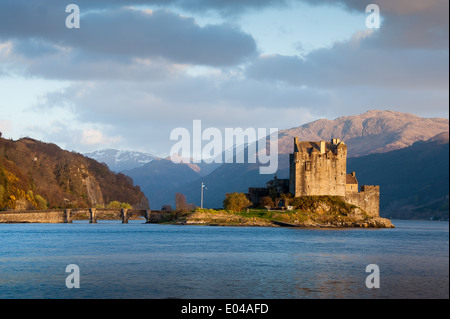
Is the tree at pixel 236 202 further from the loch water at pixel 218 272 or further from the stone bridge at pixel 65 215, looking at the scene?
the loch water at pixel 218 272

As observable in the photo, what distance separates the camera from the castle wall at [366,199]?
146000mm

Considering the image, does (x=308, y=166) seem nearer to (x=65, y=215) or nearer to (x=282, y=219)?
(x=282, y=219)

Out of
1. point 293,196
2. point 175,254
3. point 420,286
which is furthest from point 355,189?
point 420,286

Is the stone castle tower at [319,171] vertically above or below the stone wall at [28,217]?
above

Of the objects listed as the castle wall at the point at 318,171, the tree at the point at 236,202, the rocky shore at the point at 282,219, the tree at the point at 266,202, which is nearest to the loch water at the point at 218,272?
the rocky shore at the point at 282,219

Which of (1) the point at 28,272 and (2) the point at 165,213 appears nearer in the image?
(1) the point at 28,272

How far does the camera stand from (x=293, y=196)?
472 ft
